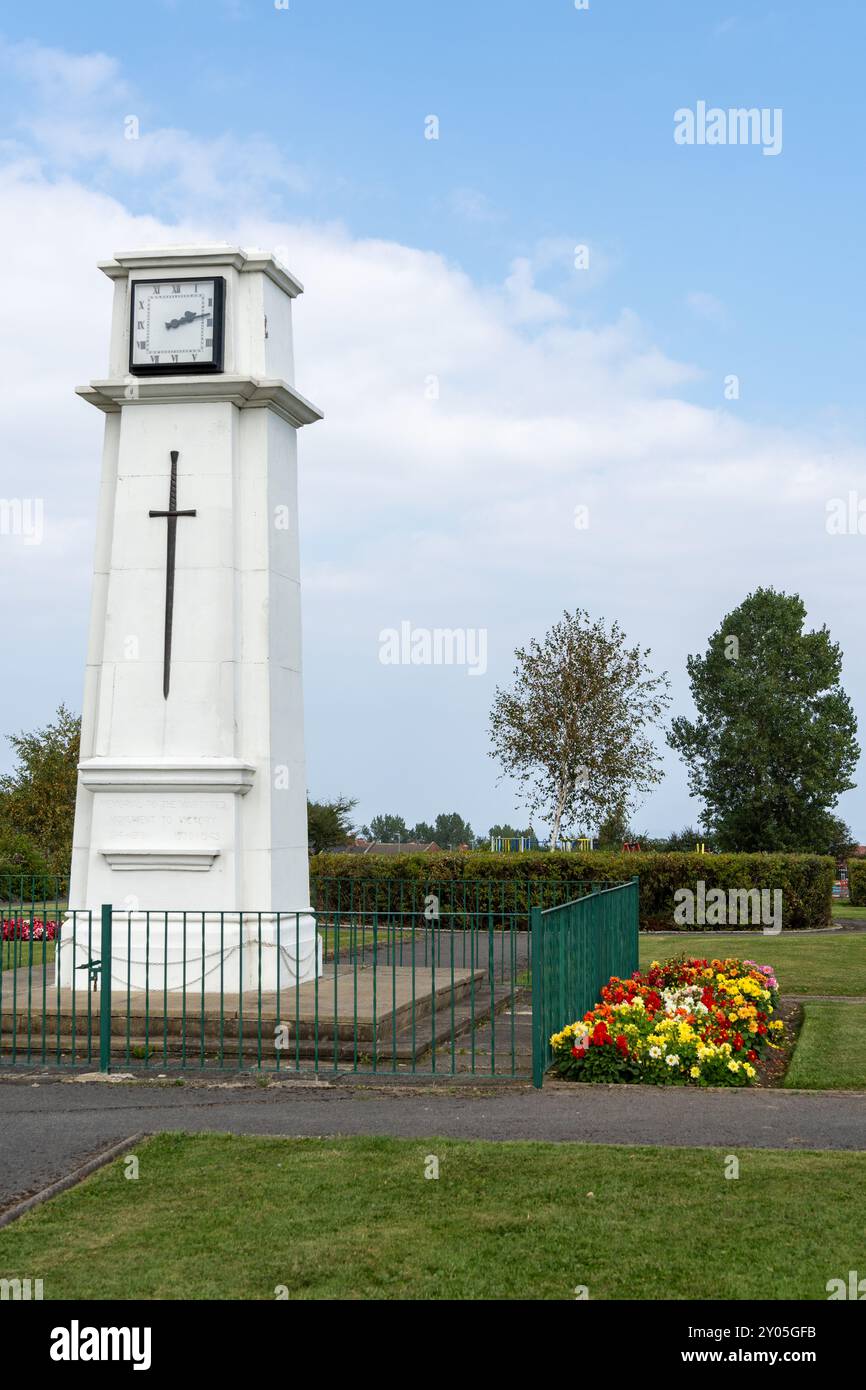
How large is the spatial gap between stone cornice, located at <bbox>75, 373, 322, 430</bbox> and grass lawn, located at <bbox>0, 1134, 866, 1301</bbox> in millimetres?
8729

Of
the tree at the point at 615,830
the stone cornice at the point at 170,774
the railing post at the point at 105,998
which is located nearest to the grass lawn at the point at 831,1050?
the railing post at the point at 105,998

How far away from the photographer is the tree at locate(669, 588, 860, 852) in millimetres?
58500

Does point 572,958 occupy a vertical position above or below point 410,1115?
above

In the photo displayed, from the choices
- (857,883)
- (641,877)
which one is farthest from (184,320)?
(857,883)

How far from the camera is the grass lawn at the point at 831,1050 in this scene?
34.3 ft

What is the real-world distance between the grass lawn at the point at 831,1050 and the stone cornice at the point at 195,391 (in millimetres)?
8578

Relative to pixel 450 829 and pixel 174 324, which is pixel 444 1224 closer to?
pixel 174 324

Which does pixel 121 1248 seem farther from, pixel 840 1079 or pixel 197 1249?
pixel 840 1079

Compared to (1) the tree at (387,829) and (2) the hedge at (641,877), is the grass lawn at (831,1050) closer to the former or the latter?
(2) the hedge at (641,877)

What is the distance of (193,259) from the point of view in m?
14.8

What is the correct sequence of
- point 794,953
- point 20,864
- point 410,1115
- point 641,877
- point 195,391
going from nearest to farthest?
point 410,1115 → point 195,391 → point 794,953 → point 641,877 → point 20,864

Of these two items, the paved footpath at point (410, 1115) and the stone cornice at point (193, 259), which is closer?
the paved footpath at point (410, 1115)

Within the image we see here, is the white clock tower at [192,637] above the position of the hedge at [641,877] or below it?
above

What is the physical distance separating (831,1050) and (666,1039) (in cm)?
222
